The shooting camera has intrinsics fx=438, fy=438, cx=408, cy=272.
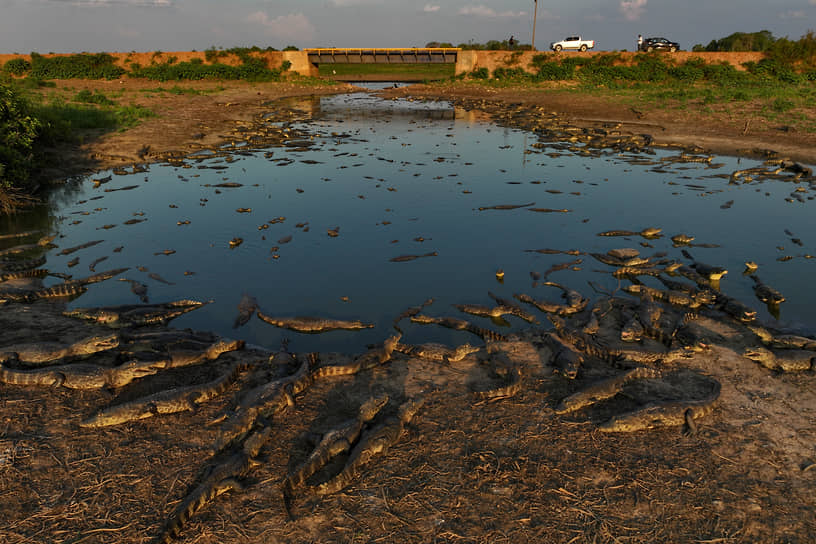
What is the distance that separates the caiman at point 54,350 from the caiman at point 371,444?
6178mm

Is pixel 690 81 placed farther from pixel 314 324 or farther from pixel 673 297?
pixel 314 324

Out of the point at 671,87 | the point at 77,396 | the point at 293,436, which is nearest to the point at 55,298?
the point at 77,396

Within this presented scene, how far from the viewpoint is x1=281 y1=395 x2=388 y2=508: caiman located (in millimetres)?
6234

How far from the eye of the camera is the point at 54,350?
8992 millimetres

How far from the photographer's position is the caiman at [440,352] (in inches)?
374

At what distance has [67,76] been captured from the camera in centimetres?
6031

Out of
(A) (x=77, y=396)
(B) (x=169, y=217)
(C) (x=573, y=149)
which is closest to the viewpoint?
(A) (x=77, y=396)

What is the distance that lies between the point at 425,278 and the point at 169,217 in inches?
456

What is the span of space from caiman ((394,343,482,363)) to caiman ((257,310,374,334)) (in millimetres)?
1704

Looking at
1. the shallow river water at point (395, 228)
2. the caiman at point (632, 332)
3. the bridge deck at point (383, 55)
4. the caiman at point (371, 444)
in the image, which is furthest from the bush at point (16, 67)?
the caiman at point (632, 332)

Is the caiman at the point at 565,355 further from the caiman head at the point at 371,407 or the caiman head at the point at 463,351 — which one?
the caiman head at the point at 371,407

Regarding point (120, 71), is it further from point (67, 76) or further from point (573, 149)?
point (573, 149)

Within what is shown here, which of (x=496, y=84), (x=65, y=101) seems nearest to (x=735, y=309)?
(x=65, y=101)

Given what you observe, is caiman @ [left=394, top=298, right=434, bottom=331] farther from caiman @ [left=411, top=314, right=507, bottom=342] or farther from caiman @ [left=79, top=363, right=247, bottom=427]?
caiman @ [left=79, top=363, right=247, bottom=427]
